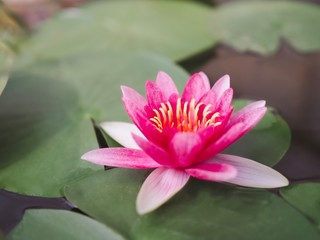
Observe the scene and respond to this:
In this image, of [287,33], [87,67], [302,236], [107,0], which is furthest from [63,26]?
[302,236]

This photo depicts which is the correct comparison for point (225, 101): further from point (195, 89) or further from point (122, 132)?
point (122, 132)

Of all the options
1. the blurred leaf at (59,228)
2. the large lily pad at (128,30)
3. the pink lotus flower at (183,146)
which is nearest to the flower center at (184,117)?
the pink lotus flower at (183,146)

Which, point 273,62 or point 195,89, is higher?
point 195,89

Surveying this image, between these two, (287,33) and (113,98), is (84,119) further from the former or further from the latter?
(287,33)

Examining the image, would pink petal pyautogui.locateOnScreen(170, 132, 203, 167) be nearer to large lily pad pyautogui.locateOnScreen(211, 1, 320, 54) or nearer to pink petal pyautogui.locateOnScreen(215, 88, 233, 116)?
pink petal pyautogui.locateOnScreen(215, 88, 233, 116)

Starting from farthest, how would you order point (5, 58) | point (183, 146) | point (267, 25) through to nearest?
point (267, 25) < point (5, 58) < point (183, 146)

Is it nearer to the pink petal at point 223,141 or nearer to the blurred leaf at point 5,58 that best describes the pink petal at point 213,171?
the pink petal at point 223,141

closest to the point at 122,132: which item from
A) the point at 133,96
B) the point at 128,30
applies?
the point at 133,96
